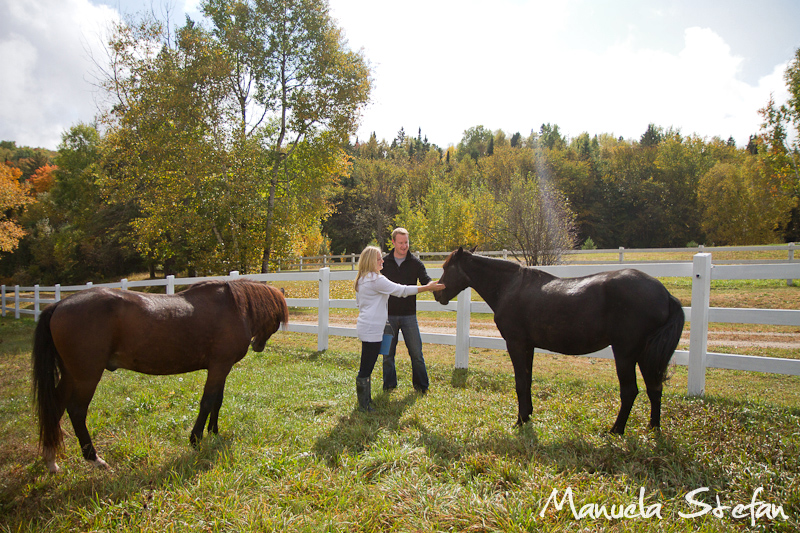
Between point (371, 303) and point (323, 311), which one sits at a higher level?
point (371, 303)

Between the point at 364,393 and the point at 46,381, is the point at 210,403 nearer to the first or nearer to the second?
the point at 46,381

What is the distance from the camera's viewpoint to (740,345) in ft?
21.4

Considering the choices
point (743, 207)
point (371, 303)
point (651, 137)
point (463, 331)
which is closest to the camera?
point (371, 303)

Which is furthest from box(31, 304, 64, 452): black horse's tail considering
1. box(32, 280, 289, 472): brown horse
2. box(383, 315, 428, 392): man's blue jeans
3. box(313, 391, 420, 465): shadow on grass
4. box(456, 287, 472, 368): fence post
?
box(456, 287, 472, 368): fence post

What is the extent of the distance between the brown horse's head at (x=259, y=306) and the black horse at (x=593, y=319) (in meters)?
2.07

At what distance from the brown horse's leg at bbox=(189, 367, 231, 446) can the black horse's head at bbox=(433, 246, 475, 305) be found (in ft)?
7.01

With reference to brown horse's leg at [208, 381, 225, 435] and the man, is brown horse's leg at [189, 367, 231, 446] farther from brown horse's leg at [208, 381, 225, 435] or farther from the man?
the man

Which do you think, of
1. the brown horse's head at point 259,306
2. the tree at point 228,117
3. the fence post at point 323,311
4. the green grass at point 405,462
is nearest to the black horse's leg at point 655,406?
the green grass at point 405,462

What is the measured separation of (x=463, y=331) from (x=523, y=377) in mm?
2040

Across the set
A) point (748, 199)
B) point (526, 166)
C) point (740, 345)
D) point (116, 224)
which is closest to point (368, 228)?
point (526, 166)

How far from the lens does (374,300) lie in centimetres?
415

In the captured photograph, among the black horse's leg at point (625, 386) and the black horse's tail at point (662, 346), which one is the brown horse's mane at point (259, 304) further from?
the black horse's tail at point (662, 346)

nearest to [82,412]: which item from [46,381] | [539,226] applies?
[46,381]

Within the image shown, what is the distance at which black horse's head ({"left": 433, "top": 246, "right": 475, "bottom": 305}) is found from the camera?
14.1 ft
